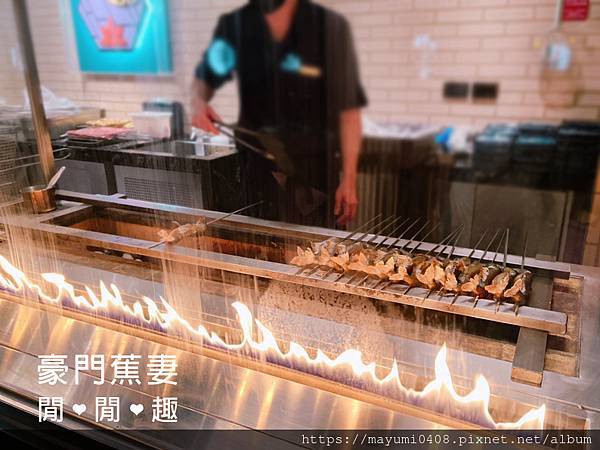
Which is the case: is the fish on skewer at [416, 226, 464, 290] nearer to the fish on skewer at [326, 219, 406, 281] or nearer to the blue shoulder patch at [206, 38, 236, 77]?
the fish on skewer at [326, 219, 406, 281]

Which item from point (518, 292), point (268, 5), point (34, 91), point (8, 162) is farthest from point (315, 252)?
point (8, 162)

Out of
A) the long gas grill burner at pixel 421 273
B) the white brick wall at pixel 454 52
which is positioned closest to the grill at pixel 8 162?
the white brick wall at pixel 454 52

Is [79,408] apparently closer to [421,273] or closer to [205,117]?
[205,117]

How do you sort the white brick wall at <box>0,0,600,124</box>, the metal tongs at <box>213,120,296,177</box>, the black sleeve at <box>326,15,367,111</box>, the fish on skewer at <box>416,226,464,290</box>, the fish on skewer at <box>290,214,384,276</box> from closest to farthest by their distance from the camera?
the white brick wall at <box>0,0,600,124</box> → the black sleeve at <box>326,15,367,111</box> → the fish on skewer at <box>416,226,464,290</box> → the fish on skewer at <box>290,214,384,276</box> → the metal tongs at <box>213,120,296,177</box>

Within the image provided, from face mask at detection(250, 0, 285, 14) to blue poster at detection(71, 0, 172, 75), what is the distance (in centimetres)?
19

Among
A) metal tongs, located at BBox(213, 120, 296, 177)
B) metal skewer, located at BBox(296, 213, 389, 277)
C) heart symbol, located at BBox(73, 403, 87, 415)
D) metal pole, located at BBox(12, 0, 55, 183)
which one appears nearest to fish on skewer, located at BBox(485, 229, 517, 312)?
metal skewer, located at BBox(296, 213, 389, 277)

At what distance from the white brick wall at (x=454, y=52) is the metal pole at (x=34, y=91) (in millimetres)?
575

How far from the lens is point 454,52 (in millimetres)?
671

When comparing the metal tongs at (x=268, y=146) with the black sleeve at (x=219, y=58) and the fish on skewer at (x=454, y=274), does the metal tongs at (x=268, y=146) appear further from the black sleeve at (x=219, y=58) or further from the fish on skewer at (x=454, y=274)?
the fish on skewer at (x=454, y=274)

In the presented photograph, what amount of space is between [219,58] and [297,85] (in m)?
0.17

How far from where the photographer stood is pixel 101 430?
1038 millimetres

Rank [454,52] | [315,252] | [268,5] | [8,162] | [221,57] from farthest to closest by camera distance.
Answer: [8,162]
[315,252]
[221,57]
[268,5]
[454,52]

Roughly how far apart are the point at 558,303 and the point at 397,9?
2.43 feet

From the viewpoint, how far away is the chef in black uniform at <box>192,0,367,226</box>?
0.82 m
